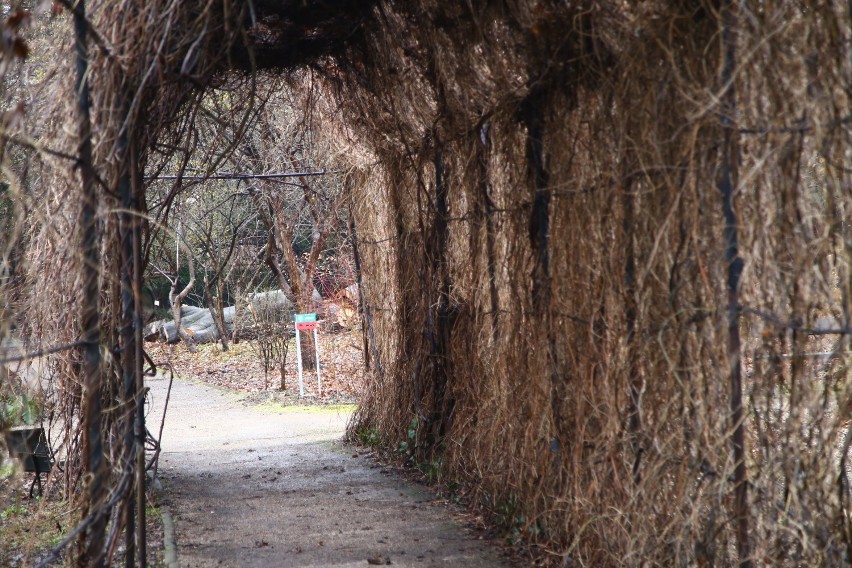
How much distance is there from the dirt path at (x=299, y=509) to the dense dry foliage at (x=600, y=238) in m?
0.47

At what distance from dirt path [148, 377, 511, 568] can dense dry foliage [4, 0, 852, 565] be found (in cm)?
47

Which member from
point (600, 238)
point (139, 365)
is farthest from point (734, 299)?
point (139, 365)

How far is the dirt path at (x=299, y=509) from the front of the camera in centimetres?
559

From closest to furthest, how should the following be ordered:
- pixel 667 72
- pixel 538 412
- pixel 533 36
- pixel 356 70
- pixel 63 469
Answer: pixel 667 72
pixel 533 36
pixel 538 412
pixel 63 469
pixel 356 70

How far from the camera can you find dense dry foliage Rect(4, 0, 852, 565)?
3.27 metres

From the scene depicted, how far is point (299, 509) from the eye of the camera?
689cm

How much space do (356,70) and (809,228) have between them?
4969 millimetres

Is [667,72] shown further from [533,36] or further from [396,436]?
[396,436]

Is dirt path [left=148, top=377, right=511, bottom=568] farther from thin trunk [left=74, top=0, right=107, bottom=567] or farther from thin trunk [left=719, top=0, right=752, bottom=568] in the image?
thin trunk [left=719, top=0, right=752, bottom=568]

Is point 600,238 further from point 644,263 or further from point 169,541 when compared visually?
point 169,541

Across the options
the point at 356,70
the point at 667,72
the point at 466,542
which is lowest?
the point at 466,542

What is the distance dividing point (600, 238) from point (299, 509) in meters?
3.60

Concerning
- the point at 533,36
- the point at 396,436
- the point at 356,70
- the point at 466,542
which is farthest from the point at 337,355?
the point at 533,36

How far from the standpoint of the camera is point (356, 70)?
751 cm
